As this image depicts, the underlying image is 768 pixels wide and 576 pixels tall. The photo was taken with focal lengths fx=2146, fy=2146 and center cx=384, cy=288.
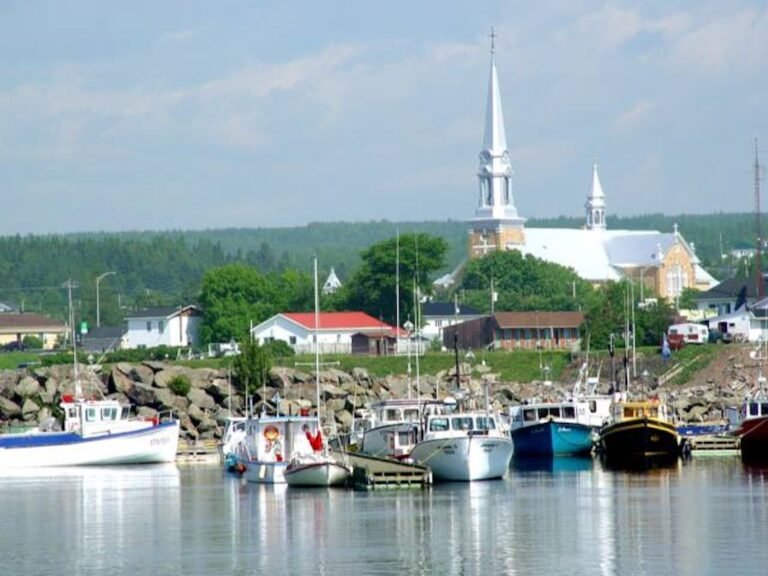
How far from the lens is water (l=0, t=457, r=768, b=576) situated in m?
49.3

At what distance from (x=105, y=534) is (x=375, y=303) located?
91.1m

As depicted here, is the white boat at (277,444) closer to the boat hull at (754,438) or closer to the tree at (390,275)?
the boat hull at (754,438)

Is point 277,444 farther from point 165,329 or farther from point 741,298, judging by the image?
point 165,329

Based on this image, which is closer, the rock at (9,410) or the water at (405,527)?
the water at (405,527)

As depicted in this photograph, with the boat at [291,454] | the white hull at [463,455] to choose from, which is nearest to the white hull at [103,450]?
the boat at [291,454]

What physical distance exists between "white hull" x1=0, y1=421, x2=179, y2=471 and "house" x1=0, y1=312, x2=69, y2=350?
79810 mm

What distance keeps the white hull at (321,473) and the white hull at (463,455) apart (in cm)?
291

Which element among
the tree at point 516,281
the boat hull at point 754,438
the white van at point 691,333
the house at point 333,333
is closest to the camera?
the boat hull at point 754,438

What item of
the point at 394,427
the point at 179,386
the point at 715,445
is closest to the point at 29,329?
the point at 179,386

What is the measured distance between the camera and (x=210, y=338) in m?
143

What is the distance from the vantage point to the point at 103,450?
85.9 m

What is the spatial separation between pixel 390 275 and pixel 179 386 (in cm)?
4719

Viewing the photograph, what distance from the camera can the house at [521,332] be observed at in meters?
133

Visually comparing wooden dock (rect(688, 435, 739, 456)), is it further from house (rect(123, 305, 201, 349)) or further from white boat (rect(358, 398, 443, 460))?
house (rect(123, 305, 201, 349))
